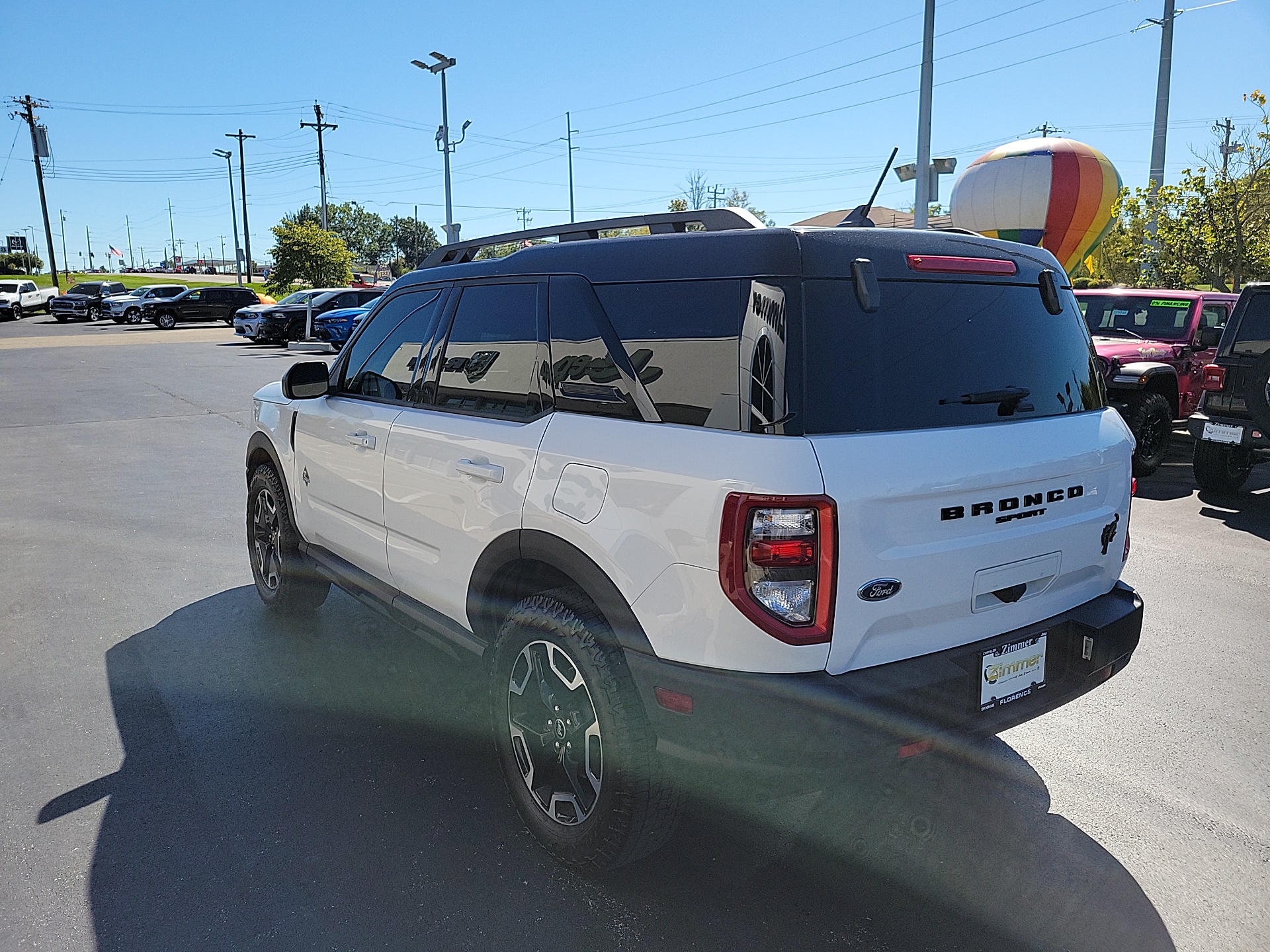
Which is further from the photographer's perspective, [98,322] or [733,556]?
[98,322]

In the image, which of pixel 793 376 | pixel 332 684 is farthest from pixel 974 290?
pixel 332 684

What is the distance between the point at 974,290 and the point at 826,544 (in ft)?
3.54

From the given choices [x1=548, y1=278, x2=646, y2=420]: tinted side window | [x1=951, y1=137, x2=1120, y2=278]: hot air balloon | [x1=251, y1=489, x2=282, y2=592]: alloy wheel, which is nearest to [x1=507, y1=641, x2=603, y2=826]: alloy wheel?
[x1=548, y1=278, x2=646, y2=420]: tinted side window

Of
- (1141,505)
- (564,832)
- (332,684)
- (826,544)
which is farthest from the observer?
(1141,505)

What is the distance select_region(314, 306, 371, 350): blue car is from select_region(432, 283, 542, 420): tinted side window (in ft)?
74.3

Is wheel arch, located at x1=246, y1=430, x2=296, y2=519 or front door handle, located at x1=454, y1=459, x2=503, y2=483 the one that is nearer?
front door handle, located at x1=454, y1=459, x2=503, y2=483

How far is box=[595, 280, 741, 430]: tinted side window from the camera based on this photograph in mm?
2457

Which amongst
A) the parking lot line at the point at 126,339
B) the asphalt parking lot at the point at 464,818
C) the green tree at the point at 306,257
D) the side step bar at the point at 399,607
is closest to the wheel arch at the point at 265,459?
the side step bar at the point at 399,607

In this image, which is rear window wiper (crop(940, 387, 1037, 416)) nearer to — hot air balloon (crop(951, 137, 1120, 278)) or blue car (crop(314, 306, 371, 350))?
blue car (crop(314, 306, 371, 350))

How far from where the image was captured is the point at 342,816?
314cm

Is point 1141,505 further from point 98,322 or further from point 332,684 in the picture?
point 98,322

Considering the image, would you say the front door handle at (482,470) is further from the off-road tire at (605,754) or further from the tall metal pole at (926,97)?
the tall metal pole at (926,97)

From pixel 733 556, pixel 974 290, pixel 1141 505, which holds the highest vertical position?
pixel 974 290

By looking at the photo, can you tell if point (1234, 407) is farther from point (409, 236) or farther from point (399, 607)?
point (409, 236)
